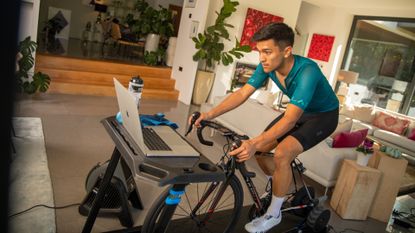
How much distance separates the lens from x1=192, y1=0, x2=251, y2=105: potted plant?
6.31 m

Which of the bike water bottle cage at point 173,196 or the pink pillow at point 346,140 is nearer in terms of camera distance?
the bike water bottle cage at point 173,196

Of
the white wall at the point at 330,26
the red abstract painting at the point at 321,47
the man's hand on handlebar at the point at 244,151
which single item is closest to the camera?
the man's hand on handlebar at the point at 244,151

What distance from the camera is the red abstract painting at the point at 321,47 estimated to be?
29.2ft

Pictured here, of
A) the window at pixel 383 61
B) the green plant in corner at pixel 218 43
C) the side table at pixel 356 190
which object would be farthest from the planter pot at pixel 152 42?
the side table at pixel 356 190

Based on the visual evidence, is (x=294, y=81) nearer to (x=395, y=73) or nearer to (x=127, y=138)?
(x=127, y=138)

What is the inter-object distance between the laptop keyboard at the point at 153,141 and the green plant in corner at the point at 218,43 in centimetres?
497

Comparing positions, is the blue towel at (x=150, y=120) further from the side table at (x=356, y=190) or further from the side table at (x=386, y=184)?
the side table at (x=386, y=184)

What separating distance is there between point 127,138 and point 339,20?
8.75 meters

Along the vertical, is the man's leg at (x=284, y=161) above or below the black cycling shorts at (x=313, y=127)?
below

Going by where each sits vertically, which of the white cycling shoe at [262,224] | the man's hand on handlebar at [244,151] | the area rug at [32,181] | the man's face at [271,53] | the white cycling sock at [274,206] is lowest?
the area rug at [32,181]

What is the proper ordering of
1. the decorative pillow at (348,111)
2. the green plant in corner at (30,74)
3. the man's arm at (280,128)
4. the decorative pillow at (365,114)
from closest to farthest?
the man's arm at (280,128), the green plant in corner at (30,74), the decorative pillow at (365,114), the decorative pillow at (348,111)

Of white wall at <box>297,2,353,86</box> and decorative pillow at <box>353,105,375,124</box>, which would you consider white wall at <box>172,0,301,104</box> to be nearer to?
white wall at <box>297,2,353,86</box>

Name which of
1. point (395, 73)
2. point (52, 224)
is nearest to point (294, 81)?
point (52, 224)

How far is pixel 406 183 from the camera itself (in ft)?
15.3
